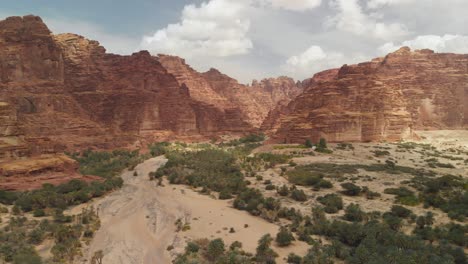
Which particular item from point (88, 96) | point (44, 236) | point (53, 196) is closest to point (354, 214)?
point (44, 236)

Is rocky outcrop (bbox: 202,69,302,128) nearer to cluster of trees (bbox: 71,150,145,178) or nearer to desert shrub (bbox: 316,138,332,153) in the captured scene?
desert shrub (bbox: 316,138,332,153)

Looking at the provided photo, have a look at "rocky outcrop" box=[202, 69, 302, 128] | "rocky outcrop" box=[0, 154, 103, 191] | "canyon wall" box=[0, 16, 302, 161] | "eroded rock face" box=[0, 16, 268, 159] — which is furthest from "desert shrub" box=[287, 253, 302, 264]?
"rocky outcrop" box=[202, 69, 302, 128]

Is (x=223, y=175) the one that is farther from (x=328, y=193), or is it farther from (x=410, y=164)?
(x=410, y=164)

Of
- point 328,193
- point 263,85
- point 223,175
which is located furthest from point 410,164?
point 263,85

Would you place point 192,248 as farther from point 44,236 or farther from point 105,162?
point 105,162

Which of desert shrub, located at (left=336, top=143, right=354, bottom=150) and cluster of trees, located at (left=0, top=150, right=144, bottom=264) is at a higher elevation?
desert shrub, located at (left=336, top=143, right=354, bottom=150)

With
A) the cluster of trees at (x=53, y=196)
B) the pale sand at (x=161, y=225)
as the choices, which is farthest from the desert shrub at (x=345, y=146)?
the cluster of trees at (x=53, y=196)
